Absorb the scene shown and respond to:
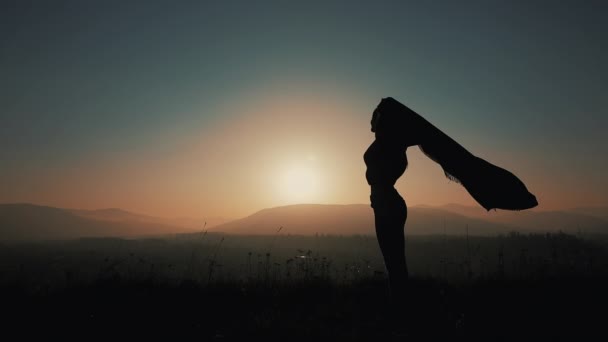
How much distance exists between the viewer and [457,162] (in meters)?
4.62

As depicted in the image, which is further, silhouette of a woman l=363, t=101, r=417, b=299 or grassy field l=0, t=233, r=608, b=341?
silhouette of a woman l=363, t=101, r=417, b=299

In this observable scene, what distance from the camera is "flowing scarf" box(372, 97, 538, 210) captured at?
14.7 feet

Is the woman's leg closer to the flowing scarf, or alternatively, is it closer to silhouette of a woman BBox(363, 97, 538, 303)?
silhouette of a woman BBox(363, 97, 538, 303)

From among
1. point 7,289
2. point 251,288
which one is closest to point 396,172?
point 251,288

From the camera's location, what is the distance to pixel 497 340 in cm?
385

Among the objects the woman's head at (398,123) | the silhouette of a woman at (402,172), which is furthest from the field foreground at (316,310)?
the woman's head at (398,123)

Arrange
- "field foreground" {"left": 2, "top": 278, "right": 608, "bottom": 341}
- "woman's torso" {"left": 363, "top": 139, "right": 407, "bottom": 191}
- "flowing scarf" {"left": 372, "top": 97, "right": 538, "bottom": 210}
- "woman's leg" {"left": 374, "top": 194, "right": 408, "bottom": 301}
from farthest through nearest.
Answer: "woman's torso" {"left": 363, "top": 139, "right": 407, "bottom": 191}
"woman's leg" {"left": 374, "top": 194, "right": 408, "bottom": 301}
"flowing scarf" {"left": 372, "top": 97, "right": 538, "bottom": 210}
"field foreground" {"left": 2, "top": 278, "right": 608, "bottom": 341}

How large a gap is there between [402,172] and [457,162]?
2.90ft

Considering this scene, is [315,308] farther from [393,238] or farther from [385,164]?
[385,164]

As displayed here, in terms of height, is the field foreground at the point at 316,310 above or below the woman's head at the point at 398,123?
below

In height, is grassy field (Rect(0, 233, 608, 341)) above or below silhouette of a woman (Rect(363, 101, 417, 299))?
below

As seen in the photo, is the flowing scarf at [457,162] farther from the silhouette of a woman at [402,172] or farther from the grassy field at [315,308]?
the grassy field at [315,308]

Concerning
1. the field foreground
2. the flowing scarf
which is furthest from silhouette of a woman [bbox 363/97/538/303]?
the field foreground

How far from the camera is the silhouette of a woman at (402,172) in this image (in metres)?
4.50
